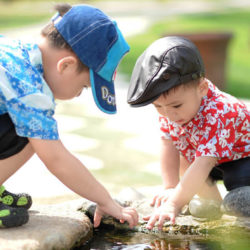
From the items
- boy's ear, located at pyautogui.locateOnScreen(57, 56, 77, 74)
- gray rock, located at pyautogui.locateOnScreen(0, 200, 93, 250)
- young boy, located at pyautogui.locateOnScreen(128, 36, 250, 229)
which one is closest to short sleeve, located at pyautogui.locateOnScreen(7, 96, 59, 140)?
boy's ear, located at pyautogui.locateOnScreen(57, 56, 77, 74)

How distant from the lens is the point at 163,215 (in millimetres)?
1986

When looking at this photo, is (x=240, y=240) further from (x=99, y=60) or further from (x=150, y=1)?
(x=150, y=1)

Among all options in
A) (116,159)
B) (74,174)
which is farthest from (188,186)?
(116,159)

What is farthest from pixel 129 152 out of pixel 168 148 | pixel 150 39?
pixel 150 39

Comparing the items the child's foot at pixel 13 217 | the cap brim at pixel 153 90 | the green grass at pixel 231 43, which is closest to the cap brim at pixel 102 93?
the cap brim at pixel 153 90

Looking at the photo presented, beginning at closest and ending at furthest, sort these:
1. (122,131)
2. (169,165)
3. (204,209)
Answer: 1. (204,209)
2. (169,165)
3. (122,131)

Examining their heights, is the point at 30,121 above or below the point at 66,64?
below

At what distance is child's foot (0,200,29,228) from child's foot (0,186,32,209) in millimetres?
199

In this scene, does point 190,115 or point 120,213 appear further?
point 190,115

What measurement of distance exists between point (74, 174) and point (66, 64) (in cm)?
39

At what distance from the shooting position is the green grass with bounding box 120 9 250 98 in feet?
22.5

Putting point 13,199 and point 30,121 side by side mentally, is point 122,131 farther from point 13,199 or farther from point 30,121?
point 30,121

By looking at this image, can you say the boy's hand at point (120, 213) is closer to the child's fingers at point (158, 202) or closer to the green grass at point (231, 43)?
the child's fingers at point (158, 202)

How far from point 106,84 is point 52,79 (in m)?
0.19
